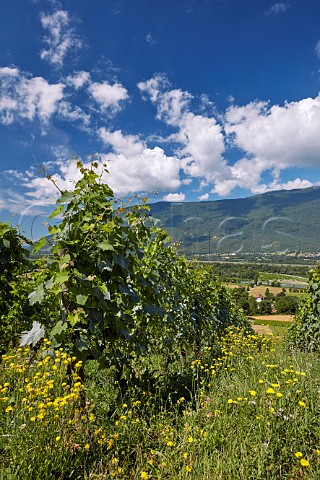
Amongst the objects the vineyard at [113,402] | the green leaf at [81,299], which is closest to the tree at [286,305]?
the vineyard at [113,402]

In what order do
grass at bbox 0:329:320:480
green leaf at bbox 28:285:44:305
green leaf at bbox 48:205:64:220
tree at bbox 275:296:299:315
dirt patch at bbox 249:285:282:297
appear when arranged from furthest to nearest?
dirt patch at bbox 249:285:282:297, tree at bbox 275:296:299:315, green leaf at bbox 48:205:64:220, green leaf at bbox 28:285:44:305, grass at bbox 0:329:320:480

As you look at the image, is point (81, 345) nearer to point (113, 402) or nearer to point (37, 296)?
point (37, 296)

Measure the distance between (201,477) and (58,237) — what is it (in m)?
2.54

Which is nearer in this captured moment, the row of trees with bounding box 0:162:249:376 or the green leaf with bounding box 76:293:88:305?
the green leaf with bounding box 76:293:88:305

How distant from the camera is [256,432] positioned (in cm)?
262

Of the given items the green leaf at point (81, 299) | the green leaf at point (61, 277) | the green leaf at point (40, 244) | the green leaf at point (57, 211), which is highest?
the green leaf at point (57, 211)

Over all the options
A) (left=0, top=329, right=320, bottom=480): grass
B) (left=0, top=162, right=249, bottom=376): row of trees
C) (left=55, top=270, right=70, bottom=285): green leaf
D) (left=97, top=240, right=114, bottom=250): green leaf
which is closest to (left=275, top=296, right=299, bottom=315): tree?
(left=0, top=329, right=320, bottom=480): grass

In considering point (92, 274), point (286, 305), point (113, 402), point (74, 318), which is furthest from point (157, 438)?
point (286, 305)

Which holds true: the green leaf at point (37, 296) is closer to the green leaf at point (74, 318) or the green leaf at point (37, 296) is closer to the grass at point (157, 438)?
the green leaf at point (74, 318)

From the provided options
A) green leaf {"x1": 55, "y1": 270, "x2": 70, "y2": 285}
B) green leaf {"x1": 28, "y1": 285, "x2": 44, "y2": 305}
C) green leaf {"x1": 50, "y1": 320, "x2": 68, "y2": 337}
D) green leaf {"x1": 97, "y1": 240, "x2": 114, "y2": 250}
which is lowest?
green leaf {"x1": 50, "y1": 320, "x2": 68, "y2": 337}

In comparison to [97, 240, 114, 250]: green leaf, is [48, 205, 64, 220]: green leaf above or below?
above

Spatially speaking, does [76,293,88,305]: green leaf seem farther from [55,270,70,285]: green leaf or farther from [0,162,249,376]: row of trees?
[55,270,70,285]: green leaf

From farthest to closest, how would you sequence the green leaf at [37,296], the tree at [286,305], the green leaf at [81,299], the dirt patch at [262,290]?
the dirt patch at [262,290] → the tree at [286,305] → the green leaf at [37,296] → the green leaf at [81,299]

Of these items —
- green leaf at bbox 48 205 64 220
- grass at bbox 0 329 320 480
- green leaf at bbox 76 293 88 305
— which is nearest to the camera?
grass at bbox 0 329 320 480
